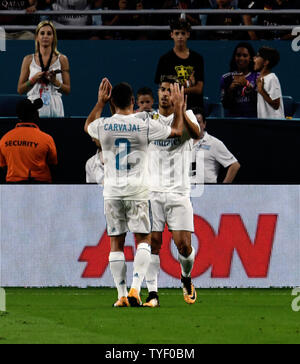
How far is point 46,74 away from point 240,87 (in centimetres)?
263

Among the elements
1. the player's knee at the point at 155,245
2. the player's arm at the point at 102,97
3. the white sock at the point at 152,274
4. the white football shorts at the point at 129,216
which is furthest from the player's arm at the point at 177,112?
the white sock at the point at 152,274

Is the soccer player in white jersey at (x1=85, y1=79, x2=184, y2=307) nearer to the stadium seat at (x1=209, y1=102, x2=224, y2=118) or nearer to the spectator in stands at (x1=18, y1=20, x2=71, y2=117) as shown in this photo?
the spectator in stands at (x1=18, y1=20, x2=71, y2=117)

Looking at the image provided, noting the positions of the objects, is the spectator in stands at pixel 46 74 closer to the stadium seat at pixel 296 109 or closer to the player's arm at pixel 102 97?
the player's arm at pixel 102 97

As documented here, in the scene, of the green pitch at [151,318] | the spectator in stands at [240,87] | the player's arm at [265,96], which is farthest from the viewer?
the spectator in stands at [240,87]

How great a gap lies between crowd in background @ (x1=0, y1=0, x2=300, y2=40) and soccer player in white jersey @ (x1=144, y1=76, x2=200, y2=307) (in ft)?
18.1

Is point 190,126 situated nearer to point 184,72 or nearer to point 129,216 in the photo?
point 129,216

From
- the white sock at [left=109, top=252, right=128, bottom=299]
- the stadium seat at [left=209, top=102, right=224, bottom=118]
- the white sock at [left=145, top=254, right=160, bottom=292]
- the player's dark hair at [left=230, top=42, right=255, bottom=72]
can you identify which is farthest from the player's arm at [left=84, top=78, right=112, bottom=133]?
the stadium seat at [left=209, top=102, right=224, bottom=118]

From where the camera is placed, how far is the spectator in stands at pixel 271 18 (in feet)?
50.8

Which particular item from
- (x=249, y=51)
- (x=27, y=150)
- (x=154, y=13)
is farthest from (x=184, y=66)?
(x=27, y=150)

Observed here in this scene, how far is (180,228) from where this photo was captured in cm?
1037

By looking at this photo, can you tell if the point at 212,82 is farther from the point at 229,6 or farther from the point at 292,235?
the point at 292,235

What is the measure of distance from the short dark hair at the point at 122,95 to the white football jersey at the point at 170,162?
1.68 ft

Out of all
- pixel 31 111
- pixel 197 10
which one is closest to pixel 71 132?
pixel 31 111
